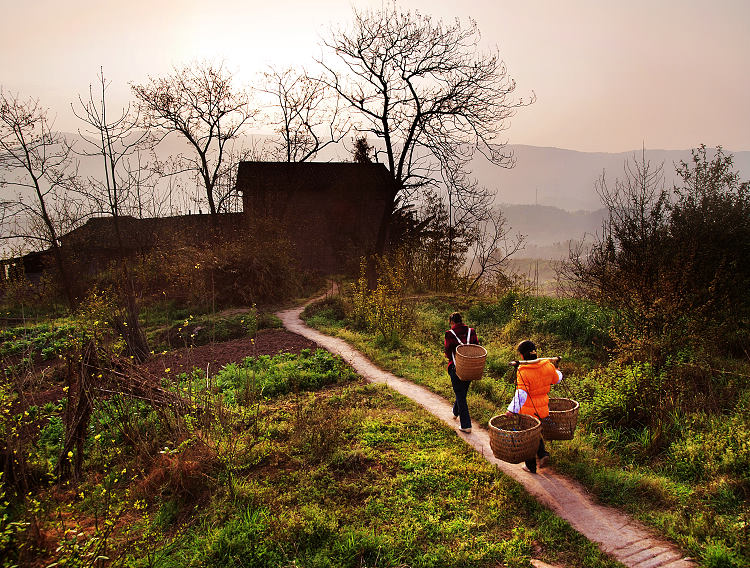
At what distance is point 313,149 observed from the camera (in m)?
28.4

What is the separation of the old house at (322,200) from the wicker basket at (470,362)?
2200cm

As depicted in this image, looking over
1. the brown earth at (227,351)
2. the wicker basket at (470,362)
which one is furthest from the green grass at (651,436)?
the brown earth at (227,351)

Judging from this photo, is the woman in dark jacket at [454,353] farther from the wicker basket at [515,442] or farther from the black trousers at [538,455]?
the wicker basket at [515,442]

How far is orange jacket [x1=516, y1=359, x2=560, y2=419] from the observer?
17.8 ft

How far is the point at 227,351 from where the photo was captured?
37.3 feet

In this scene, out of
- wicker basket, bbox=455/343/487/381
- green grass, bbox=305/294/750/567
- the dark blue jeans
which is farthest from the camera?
the dark blue jeans

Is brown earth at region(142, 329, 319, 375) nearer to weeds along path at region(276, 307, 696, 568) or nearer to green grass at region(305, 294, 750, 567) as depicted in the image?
green grass at region(305, 294, 750, 567)

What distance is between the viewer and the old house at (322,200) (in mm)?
29094

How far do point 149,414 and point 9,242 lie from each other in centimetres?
2091

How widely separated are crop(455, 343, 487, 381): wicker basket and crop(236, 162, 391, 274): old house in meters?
22.0

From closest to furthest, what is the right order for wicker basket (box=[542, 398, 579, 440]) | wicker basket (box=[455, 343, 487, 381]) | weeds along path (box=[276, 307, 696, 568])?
weeds along path (box=[276, 307, 696, 568]) → wicker basket (box=[542, 398, 579, 440]) → wicker basket (box=[455, 343, 487, 381])

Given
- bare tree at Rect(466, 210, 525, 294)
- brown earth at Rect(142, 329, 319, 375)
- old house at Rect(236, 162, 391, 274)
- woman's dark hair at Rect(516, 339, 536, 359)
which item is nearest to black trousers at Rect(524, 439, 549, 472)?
woman's dark hair at Rect(516, 339, 536, 359)

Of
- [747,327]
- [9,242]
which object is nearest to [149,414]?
[747,327]

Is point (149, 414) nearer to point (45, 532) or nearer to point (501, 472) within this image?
point (45, 532)
